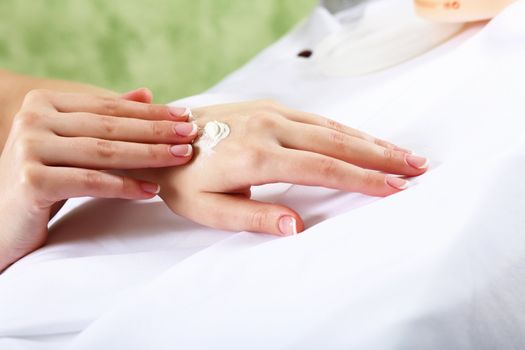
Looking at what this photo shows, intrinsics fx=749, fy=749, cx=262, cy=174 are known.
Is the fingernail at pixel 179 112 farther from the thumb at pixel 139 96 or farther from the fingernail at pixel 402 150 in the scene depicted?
the fingernail at pixel 402 150

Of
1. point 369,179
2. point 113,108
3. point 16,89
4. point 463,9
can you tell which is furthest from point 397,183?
point 16,89

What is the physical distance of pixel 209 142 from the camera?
83 centimetres

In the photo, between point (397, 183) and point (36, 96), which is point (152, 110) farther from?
point (397, 183)

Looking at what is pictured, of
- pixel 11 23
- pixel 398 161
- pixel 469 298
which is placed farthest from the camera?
pixel 11 23

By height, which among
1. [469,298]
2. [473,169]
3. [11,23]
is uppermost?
[11,23]

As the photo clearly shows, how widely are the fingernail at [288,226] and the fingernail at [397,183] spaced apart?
0.10 metres

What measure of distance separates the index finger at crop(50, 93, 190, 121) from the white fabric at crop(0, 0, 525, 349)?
12cm

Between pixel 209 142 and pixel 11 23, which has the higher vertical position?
pixel 11 23

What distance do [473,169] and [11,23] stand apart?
3.92 feet

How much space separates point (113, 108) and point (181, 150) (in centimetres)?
12

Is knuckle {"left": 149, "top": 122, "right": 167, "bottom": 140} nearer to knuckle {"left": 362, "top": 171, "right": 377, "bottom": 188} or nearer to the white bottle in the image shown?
knuckle {"left": 362, "top": 171, "right": 377, "bottom": 188}

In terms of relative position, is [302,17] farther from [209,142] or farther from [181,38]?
[209,142]

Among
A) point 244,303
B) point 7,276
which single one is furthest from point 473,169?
point 7,276

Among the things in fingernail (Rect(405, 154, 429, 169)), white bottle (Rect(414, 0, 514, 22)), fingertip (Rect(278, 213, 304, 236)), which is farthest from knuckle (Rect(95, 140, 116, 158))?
white bottle (Rect(414, 0, 514, 22))
